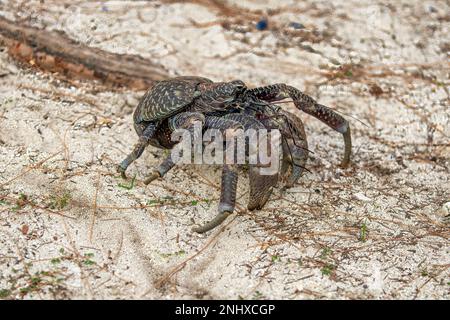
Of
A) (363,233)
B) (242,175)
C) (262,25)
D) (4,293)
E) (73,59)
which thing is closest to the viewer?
(4,293)

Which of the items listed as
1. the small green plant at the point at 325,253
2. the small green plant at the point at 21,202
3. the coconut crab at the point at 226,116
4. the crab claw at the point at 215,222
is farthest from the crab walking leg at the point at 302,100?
the small green plant at the point at 21,202

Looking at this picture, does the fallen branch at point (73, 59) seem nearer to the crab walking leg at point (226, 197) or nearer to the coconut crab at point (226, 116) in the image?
the coconut crab at point (226, 116)

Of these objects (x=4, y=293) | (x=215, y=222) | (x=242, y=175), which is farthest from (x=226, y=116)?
(x=4, y=293)

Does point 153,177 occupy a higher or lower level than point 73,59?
lower

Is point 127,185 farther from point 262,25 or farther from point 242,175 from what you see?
point 262,25

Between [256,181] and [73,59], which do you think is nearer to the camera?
[256,181]

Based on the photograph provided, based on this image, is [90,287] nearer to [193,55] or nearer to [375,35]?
[193,55]

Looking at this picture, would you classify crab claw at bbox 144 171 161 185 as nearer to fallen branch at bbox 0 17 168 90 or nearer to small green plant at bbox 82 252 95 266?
small green plant at bbox 82 252 95 266
